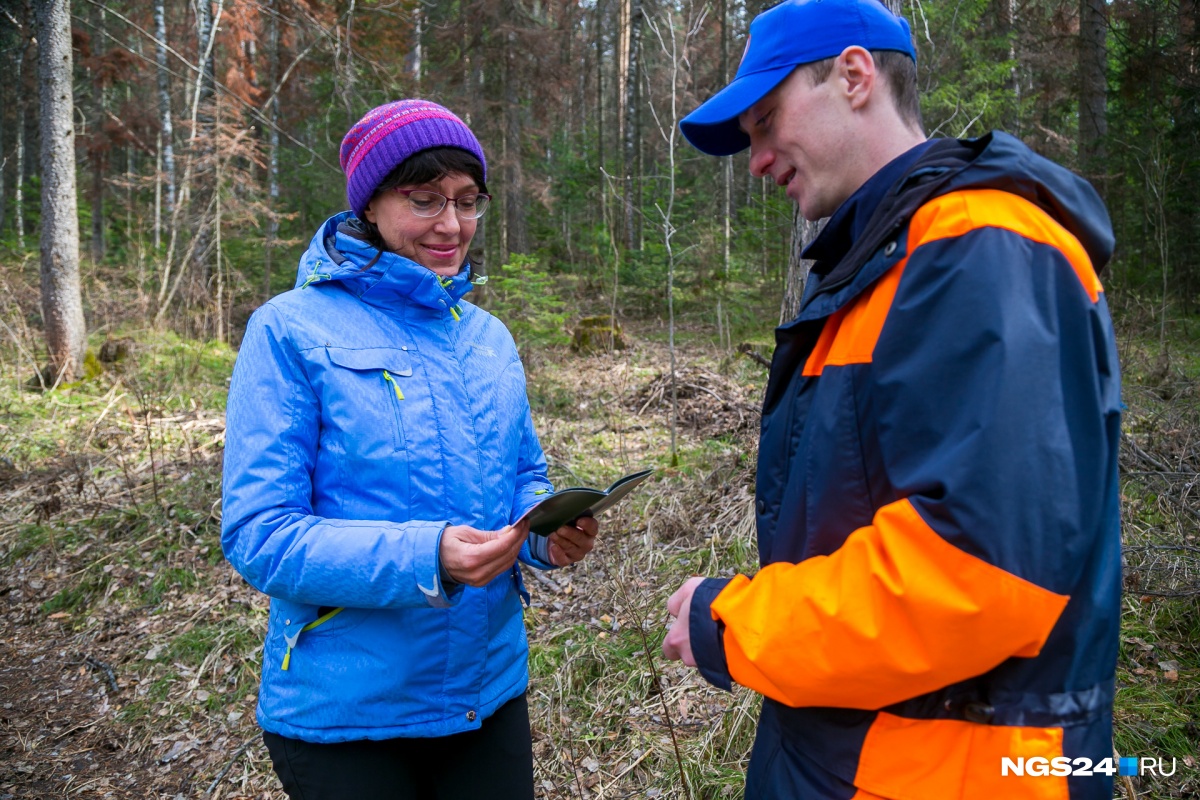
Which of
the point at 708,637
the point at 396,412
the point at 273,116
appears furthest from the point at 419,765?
the point at 273,116

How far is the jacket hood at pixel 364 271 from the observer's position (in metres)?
1.97

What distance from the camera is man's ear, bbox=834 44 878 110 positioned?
141 centimetres

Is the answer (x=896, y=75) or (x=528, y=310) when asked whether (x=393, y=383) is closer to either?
(x=896, y=75)

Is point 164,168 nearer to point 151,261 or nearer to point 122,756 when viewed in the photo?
point 151,261

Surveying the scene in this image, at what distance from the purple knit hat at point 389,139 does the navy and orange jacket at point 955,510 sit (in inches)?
46.4

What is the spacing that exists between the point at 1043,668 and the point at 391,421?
1.41m

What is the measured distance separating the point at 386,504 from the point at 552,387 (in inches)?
284

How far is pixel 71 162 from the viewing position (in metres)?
10.0

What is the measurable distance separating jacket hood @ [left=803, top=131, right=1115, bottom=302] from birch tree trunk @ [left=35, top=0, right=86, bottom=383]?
1084 centimetres

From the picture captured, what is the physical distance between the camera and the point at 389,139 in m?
1.99

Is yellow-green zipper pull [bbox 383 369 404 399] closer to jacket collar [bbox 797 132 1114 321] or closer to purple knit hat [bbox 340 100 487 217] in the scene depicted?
purple knit hat [bbox 340 100 487 217]

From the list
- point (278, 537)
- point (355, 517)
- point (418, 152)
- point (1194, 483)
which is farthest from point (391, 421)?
point (1194, 483)

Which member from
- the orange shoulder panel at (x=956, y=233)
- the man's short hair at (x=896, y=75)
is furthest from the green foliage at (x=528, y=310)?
the orange shoulder panel at (x=956, y=233)

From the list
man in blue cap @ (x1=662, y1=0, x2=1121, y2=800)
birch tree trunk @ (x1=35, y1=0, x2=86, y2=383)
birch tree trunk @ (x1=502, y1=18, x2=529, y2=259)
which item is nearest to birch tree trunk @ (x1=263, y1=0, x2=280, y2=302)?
birch tree trunk @ (x1=502, y1=18, x2=529, y2=259)
